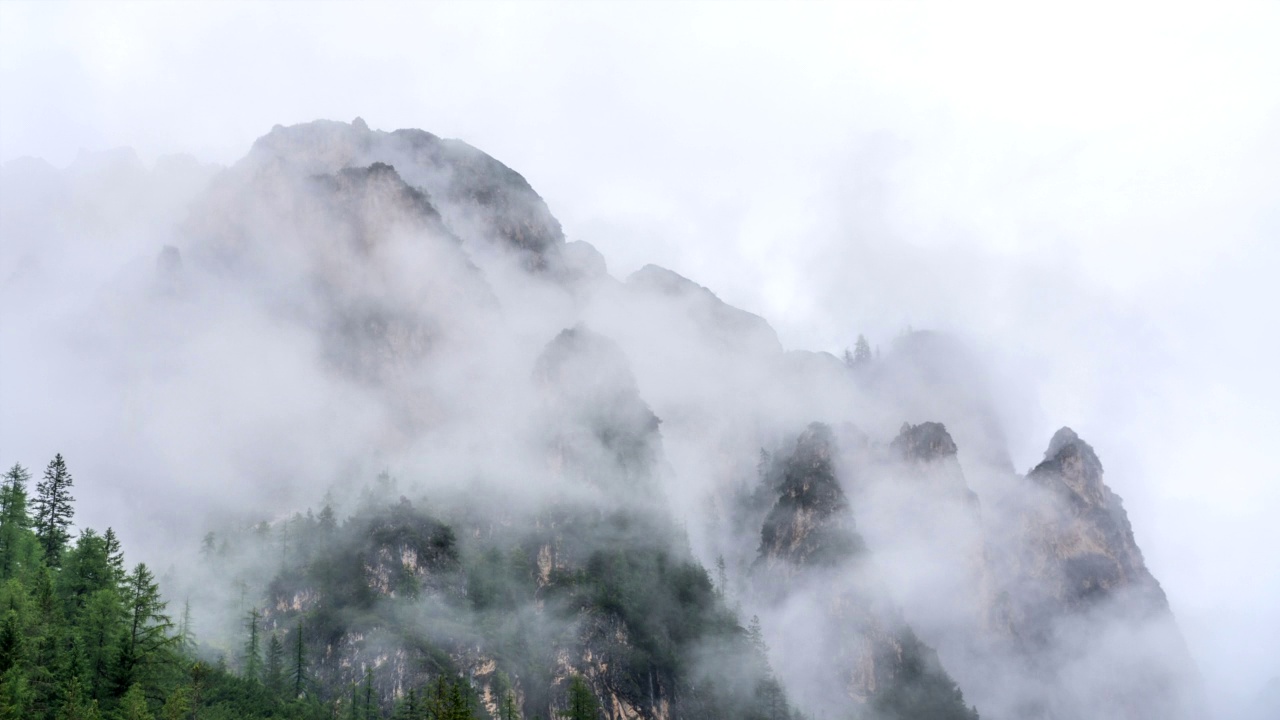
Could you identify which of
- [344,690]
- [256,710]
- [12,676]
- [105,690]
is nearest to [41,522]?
[256,710]

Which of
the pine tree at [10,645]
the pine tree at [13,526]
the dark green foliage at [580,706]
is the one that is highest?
the pine tree at [13,526]

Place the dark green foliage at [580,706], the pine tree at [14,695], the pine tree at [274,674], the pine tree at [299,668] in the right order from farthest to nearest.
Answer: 1. the dark green foliage at [580,706]
2. the pine tree at [299,668]
3. the pine tree at [274,674]
4. the pine tree at [14,695]

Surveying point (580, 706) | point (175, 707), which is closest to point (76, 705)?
point (175, 707)

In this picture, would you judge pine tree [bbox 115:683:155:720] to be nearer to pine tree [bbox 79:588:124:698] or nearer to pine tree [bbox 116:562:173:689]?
pine tree [bbox 116:562:173:689]

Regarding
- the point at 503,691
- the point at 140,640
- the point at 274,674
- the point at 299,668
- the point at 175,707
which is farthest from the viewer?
the point at 503,691

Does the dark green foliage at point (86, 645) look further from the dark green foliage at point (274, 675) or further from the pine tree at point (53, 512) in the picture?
the dark green foliage at point (274, 675)

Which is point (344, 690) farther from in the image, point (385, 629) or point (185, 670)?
point (185, 670)

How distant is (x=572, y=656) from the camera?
653 feet

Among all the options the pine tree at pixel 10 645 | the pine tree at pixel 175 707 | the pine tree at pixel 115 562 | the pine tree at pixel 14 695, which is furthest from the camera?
the pine tree at pixel 115 562

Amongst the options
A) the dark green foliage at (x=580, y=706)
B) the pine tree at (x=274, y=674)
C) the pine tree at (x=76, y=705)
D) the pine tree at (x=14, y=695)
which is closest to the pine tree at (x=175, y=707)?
the pine tree at (x=76, y=705)

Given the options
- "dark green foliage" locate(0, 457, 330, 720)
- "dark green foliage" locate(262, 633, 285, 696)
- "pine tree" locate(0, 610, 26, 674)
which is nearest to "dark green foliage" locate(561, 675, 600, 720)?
"dark green foliage" locate(262, 633, 285, 696)

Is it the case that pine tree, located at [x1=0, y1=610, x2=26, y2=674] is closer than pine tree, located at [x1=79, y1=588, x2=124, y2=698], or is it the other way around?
pine tree, located at [x1=0, y1=610, x2=26, y2=674]

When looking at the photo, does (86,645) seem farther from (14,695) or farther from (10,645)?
(14,695)

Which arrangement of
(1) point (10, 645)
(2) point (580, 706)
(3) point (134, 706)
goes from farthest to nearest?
(2) point (580, 706), (3) point (134, 706), (1) point (10, 645)
